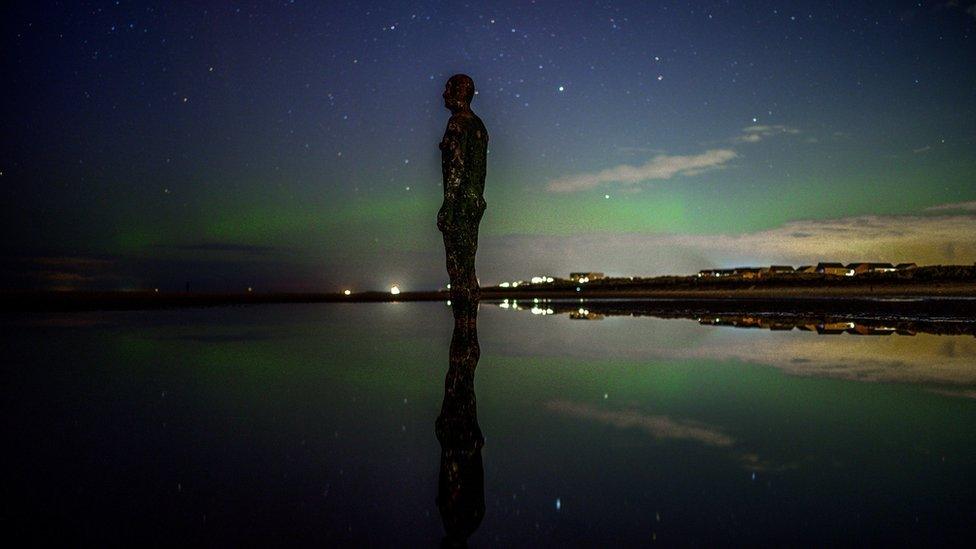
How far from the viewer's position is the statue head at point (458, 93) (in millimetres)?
8484

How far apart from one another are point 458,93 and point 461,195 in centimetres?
141

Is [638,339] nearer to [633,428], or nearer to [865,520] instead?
[633,428]

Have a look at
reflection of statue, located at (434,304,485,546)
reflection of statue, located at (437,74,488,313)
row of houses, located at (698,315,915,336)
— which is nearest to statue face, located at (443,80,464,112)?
reflection of statue, located at (437,74,488,313)

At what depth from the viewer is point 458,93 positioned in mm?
8500

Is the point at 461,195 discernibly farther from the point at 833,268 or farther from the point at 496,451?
the point at 833,268

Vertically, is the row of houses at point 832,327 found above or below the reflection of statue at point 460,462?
above

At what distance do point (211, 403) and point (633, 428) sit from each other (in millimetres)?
4106

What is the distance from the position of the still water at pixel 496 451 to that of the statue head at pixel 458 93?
10.3 ft

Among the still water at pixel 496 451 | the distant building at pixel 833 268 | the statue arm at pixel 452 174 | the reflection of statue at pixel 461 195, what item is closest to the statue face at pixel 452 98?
the reflection of statue at pixel 461 195

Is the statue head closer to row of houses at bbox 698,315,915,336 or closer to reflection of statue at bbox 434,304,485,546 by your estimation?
reflection of statue at bbox 434,304,485,546

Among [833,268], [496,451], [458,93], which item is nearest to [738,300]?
[458,93]

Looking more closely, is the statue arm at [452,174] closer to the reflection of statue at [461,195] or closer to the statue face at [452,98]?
the reflection of statue at [461,195]

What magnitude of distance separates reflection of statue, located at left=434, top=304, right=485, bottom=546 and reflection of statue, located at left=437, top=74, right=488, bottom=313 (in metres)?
1.25

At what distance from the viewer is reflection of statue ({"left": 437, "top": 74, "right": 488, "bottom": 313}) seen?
813 centimetres
